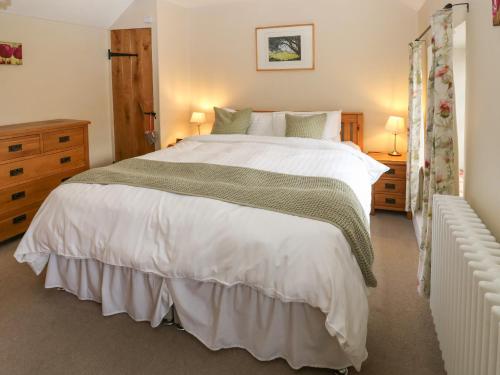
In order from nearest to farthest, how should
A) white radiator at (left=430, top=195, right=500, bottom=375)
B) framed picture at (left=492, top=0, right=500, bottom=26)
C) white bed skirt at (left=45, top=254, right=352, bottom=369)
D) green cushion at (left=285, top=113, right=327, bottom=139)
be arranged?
white radiator at (left=430, top=195, right=500, bottom=375)
framed picture at (left=492, top=0, right=500, bottom=26)
white bed skirt at (left=45, top=254, right=352, bottom=369)
green cushion at (left=285, top=113, right=327, bottom=139)

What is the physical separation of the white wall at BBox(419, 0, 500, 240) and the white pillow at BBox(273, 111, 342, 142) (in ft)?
7.00

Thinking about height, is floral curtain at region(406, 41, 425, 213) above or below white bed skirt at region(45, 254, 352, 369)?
above

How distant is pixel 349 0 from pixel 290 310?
Result: 359cm

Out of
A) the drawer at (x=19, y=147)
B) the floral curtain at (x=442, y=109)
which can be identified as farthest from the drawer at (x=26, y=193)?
the floral curtain at (x=442, y=109)

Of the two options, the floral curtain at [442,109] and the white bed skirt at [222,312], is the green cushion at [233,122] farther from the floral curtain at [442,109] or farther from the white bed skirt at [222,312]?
the floral curtain at [442,109]

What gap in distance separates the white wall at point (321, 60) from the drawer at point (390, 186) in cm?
57

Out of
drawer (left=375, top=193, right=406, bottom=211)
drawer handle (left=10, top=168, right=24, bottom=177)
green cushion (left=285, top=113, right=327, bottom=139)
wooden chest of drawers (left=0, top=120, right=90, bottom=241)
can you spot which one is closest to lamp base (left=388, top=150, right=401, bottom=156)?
drawer (left=375, top=193, right=406, bottom=211)

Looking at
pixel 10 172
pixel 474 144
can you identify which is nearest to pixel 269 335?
pixel 474 144

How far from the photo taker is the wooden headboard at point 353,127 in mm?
4480

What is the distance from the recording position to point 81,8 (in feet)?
13.9

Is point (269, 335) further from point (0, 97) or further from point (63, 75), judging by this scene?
point (63, 75)

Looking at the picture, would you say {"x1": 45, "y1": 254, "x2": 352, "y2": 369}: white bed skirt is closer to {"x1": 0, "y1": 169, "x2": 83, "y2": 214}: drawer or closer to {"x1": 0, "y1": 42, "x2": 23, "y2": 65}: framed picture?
{"x1": 0, "y1": 169, "x2": 83, "y2": 214}: drawer

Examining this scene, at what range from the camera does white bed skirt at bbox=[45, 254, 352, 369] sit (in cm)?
195

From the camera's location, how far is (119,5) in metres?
4.59
